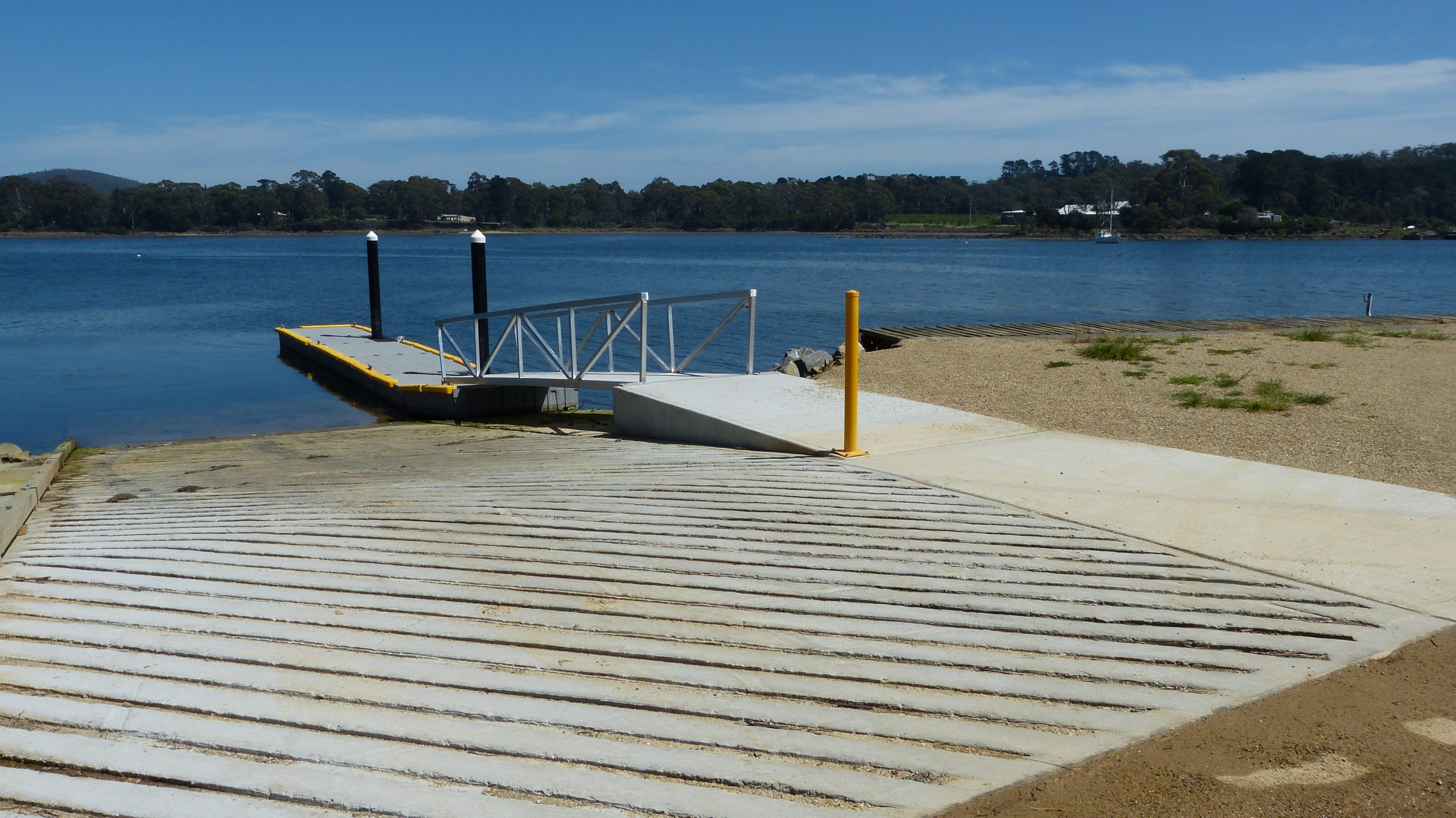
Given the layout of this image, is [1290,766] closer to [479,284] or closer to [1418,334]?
[1418,334]

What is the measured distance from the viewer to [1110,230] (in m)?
142

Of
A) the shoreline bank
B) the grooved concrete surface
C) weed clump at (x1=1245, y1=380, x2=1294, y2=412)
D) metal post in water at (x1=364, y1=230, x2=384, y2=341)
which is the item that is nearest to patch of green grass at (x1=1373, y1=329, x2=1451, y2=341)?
weed clump at (x1=1245, y1=380, x2=1294, y2=412)

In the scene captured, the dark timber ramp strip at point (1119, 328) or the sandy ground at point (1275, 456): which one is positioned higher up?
the dark timber ramp strip at point (1119, 328)

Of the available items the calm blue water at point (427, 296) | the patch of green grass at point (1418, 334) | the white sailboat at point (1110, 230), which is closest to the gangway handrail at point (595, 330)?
the calm blue water at point (427, 296)

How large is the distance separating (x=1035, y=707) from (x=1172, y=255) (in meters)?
109

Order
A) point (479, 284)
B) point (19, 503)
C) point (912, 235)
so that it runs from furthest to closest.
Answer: point (912, 235)
point (479, 284)
point (19, 503)

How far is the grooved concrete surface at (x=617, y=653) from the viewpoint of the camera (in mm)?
3229

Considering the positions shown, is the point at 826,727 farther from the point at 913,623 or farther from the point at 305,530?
the point at 305,530

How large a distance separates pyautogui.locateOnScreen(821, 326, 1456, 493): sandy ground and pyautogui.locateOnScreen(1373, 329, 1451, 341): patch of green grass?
199mm

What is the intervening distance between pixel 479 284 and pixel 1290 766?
16.7 meters

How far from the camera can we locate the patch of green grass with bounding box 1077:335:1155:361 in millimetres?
14178

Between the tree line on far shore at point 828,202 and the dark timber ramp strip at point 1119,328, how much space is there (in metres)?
134

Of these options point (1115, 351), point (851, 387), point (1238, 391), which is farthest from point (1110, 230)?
point (851, 387)

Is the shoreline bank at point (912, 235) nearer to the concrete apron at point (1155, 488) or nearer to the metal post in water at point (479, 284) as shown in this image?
the metal post in water at point (479, 284)
